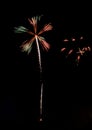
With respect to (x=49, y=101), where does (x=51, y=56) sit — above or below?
above

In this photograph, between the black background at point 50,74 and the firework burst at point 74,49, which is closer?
the black background at point 50,74

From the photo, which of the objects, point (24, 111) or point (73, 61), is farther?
point (73, 61)

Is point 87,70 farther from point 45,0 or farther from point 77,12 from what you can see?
point 45,0

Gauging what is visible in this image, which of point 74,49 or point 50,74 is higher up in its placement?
point 74,49

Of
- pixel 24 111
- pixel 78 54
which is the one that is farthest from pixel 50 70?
pixel 24 111

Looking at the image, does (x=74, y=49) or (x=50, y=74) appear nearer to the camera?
(x=74, y=49)

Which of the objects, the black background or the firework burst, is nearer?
the black background

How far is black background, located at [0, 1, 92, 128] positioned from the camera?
1066 centimetres

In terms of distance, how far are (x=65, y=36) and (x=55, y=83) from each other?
1985mm

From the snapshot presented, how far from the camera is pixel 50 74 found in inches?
477

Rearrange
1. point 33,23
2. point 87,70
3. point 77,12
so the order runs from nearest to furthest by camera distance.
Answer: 1. point 33,23
2. point 77,12
3. point 87,70

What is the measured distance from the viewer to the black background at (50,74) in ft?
35.0

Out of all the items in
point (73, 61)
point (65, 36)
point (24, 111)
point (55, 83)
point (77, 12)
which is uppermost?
point (77, 12)

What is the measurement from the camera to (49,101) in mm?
11500
